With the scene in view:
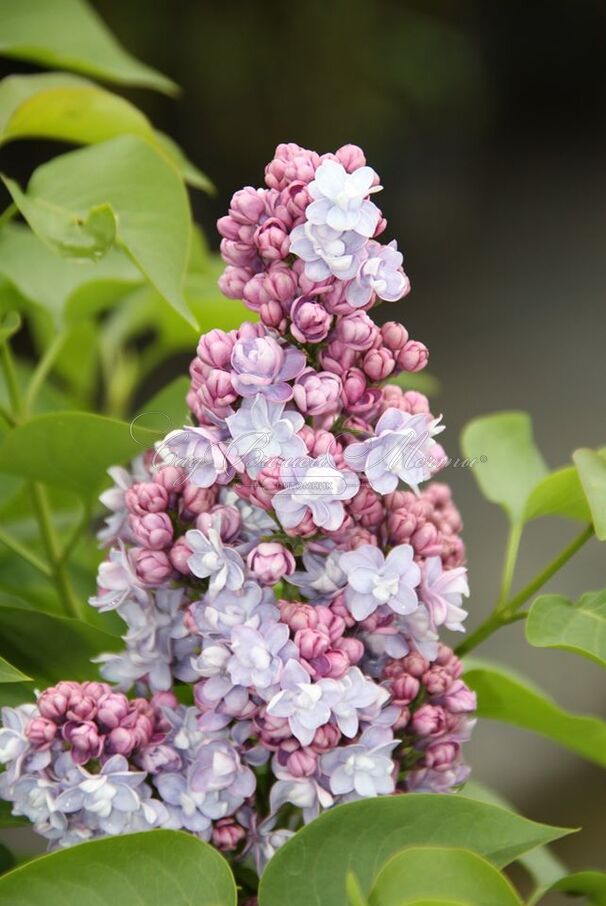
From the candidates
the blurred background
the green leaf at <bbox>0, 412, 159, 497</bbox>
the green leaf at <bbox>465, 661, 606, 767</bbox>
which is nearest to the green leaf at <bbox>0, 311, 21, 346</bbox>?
the green leaf at <bbox>0, 412, 159, 497</bbox>

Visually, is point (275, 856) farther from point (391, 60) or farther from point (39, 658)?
point (391, 60)

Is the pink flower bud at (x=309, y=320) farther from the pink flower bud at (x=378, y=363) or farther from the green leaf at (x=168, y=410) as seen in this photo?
the green leaf at (x=168, y=410)

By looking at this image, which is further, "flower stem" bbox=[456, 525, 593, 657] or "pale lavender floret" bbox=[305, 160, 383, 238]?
"flower stem" bbox=[456, 525, 593, 657]

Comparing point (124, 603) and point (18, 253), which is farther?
point (18, 253)

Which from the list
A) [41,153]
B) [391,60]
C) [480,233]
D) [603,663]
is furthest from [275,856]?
[480,233]

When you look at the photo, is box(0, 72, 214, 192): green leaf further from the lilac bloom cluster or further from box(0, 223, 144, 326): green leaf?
the lilac bloom cluster

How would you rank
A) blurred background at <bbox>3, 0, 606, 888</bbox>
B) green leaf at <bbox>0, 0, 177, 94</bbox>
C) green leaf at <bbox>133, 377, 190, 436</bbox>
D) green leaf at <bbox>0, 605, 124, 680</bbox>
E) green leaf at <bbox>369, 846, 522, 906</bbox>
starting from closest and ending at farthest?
green leaf at <bbox>369, 846, 522, 906</bbox>, green leaf at <bbox>0, 605, 124, 680</bbox>, green leaf at <bbox>133, 377, 190, 436</bbox>, green leaf at <bbox>0, 0, 177, 94</bbox>, blurred background at <bbox>3, 0, 606, 888</bbox>
